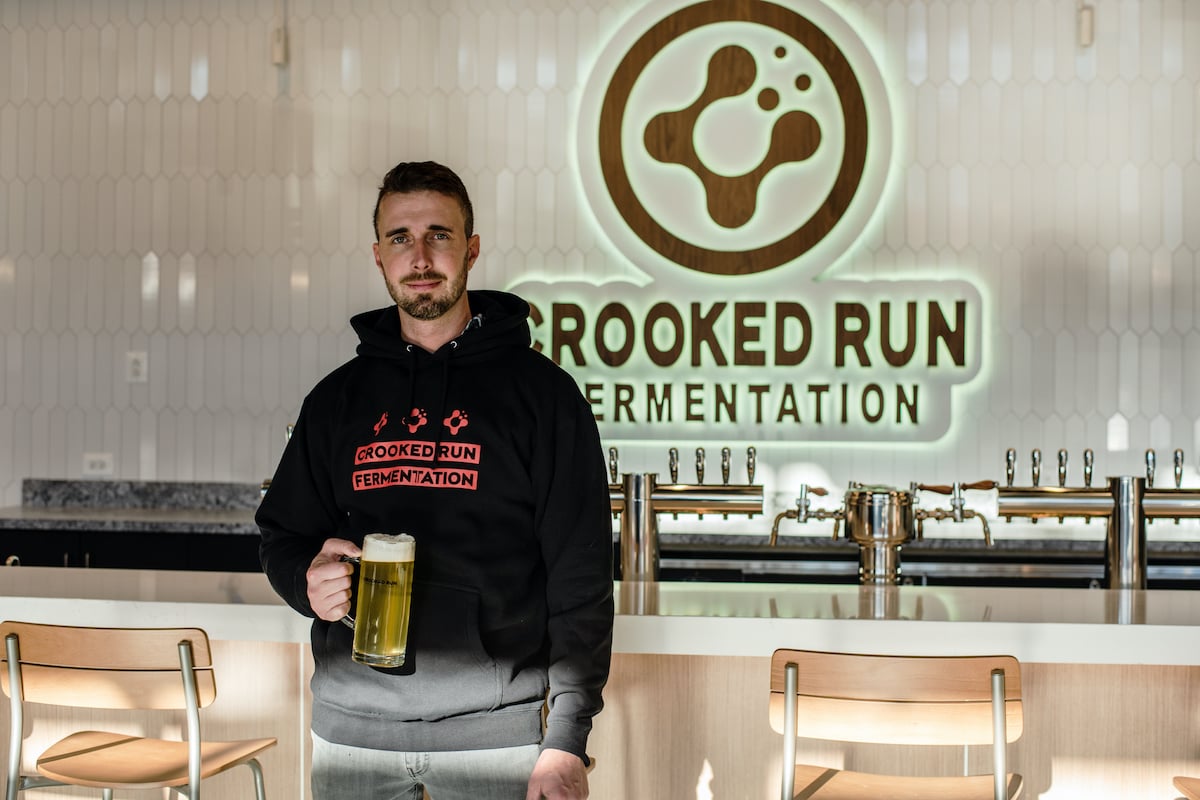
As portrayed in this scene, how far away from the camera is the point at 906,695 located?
1.85m

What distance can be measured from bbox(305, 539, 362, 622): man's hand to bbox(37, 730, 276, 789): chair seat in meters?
0.80

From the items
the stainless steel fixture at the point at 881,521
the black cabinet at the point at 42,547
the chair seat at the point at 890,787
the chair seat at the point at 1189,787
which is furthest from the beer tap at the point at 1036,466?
the black cabinet at the point at 42,547

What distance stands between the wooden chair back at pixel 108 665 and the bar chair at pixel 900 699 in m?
0.99

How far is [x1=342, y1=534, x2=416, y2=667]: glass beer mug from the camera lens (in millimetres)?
1470

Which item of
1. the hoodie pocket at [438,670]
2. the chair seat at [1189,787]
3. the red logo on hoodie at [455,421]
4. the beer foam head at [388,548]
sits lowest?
the chair seat at [1189,787]

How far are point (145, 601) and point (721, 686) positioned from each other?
1.20 meters

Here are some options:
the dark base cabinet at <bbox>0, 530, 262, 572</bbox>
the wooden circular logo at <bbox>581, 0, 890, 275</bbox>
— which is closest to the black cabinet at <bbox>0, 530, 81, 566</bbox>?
the dark base cabinet at <bbox>0, 530, 262, 572</bbox>

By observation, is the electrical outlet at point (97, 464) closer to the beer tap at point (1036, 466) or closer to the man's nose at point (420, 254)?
the beer tap at point (1036, 466)

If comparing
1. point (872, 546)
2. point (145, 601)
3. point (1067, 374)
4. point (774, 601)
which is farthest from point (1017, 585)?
point (145, 601)

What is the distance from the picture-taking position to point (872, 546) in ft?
9.13

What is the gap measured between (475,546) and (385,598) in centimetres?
14

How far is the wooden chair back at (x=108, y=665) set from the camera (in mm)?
2012

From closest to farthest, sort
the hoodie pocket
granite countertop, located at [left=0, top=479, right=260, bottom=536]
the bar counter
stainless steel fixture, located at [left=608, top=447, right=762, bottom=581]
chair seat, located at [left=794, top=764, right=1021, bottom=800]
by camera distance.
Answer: the hoodie pocket → chair seat, located at [left=794, top=764, right=1021, bottom=800] → the bar counter → stainless steel fixture, located at [left=608, top=447, right=762, bottom=581] → granite countertop, located at [left=0, top=479, right=260, bottom=536]

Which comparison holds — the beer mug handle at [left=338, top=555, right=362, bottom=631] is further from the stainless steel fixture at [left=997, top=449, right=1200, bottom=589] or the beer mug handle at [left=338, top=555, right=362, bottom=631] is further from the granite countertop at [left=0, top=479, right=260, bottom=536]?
the granite countertop at [left=0, top=479, right=260, bottom=536]
